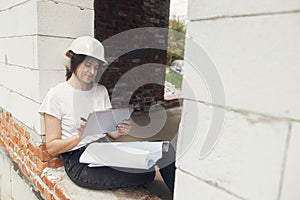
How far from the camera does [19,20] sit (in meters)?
1.77

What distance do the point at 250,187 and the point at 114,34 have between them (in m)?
3.40

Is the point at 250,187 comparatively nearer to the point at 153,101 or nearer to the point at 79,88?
the point at 79,88

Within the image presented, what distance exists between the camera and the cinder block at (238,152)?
23.1 inches

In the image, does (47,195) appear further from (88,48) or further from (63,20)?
(63,20)

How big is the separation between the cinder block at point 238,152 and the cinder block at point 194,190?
0.07 feet

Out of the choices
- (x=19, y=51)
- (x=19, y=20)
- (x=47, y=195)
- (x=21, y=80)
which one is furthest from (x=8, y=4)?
(x=47, y=195)

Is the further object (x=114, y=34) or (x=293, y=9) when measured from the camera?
(x=114, y=34)

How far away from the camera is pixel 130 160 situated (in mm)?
1315

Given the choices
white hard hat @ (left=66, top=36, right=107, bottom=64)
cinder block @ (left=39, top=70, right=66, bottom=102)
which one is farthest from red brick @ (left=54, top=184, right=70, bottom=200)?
white hard hat @ (left=66, top=36, right=107, bottom=64)

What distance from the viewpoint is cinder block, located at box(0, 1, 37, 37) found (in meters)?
1.55

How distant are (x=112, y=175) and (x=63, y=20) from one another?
3.40 ft

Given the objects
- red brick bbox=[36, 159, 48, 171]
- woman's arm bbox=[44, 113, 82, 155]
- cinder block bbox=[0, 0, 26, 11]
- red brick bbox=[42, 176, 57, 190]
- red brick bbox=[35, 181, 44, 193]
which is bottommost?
red brick bbox=[35, 181, 44, 193]

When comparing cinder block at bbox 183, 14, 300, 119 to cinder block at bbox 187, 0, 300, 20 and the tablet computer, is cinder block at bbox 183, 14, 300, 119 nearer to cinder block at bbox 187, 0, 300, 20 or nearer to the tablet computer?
cinder block at bbox 187, 0, 300, 20

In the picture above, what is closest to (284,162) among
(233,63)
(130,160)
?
(233,63)
